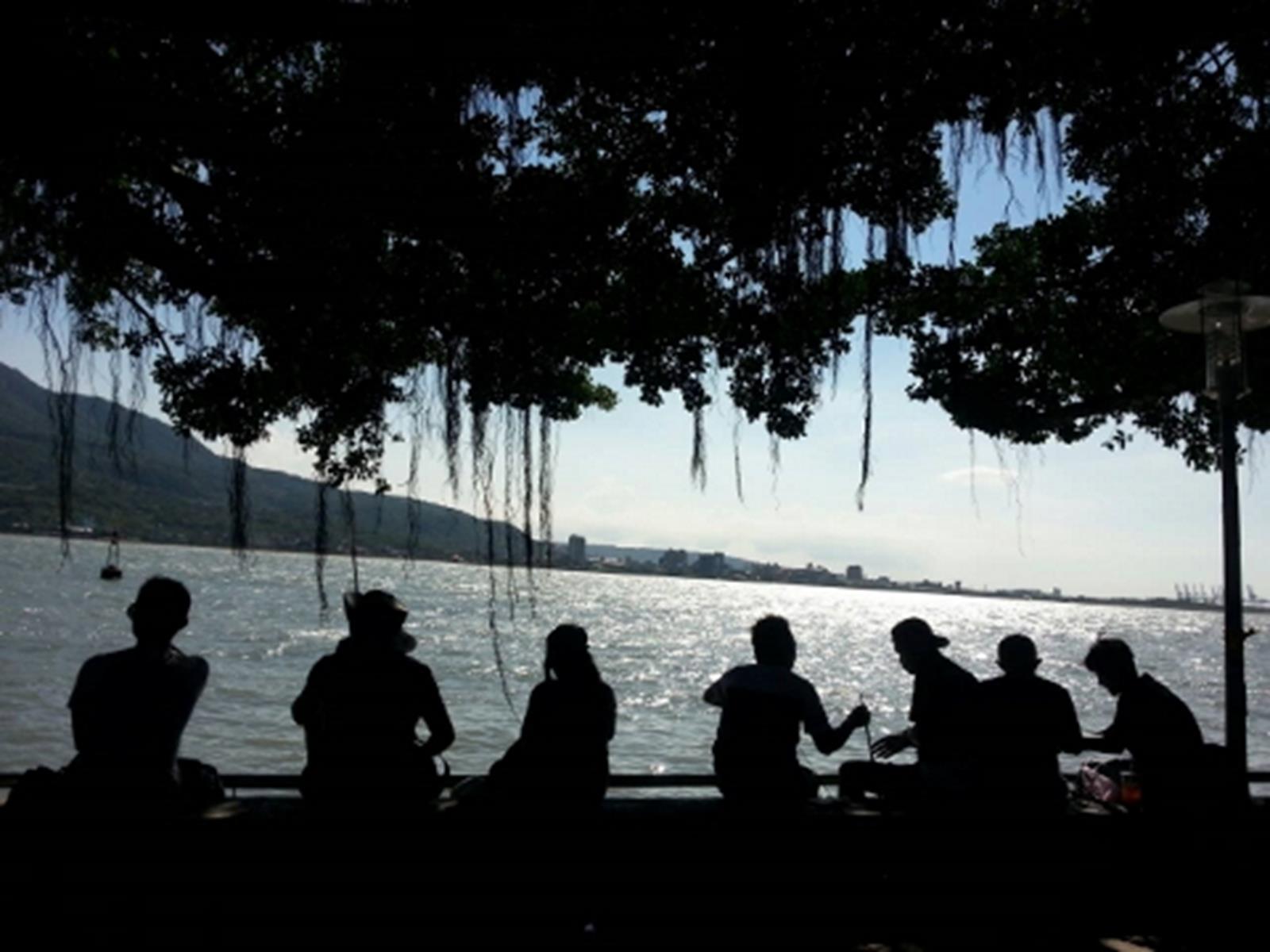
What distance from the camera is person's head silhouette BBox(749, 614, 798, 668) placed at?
4.48 m

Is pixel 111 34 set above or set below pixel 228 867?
above

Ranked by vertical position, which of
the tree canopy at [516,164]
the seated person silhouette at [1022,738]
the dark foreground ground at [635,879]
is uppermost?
the tree canopy at [516,164]

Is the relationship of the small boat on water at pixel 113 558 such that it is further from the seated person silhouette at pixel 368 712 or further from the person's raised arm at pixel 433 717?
the person's raised arm at pixel 433 717

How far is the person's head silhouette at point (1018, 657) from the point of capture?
4840mm

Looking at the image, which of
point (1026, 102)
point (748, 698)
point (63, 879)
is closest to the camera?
point (63, 879)

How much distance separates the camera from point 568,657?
419 cm

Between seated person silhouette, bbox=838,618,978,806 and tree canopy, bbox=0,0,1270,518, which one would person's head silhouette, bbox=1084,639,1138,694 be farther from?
tree canopy, bbox=0,0,1270,518

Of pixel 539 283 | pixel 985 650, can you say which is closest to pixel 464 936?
pixel 539 283

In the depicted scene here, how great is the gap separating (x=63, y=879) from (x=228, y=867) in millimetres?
492

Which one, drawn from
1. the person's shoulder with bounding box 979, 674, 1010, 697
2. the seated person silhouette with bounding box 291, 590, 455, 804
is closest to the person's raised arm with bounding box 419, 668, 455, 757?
the seated person silhouette with bounding box 291, 590, 455, 804

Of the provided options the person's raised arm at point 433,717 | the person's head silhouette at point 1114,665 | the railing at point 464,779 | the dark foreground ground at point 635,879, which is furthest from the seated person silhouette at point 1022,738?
the person's raised arm at point 433,717

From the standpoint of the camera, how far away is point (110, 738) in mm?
3609

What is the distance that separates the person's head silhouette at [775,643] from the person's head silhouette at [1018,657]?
1162 mm

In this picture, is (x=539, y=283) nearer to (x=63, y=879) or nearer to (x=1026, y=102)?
(x=1026, y=102)
